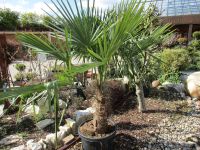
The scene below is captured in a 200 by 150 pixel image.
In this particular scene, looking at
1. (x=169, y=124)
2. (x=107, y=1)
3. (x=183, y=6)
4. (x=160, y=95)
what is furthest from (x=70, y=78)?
(x=183, y=6)

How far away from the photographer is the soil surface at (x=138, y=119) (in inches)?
127

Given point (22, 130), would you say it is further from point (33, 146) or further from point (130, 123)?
point (130, 123)

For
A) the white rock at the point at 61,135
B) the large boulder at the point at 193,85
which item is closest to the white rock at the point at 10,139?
the white rock at the point at 61,135

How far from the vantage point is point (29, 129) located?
3791mm

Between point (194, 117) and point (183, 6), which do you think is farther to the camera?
point (183, 6)

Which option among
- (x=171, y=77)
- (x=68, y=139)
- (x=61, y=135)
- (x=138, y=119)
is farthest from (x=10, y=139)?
(x=171, y=77)

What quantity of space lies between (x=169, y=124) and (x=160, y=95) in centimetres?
133

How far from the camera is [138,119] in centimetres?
A: 392

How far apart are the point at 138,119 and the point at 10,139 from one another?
7.15 feet

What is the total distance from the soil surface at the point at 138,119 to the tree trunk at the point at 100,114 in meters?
0.45

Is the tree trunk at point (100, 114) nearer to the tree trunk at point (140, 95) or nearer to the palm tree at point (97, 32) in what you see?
the palm tree at point (97, 32)

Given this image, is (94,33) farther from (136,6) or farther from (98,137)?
(98,137)

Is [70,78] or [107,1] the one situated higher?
[107,1]

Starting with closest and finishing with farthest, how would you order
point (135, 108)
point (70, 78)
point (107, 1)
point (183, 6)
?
1. point (70, 78)
2. point (107, 1)
3. point (135, 108)
4. point (183, 6)
